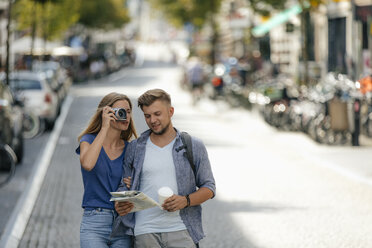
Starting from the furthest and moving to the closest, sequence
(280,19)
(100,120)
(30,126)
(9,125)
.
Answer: (280,19)
(30,126)
(9,125)
(100,120)

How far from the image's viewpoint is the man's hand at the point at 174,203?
4621 millimetres

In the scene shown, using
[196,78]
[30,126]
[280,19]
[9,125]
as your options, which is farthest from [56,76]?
[9,125]

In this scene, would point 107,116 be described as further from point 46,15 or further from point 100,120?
point 46,15

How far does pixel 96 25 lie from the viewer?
89.1 m

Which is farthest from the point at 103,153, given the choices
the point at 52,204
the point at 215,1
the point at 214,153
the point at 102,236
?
the point at 215,1

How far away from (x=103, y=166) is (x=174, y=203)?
1.90ft

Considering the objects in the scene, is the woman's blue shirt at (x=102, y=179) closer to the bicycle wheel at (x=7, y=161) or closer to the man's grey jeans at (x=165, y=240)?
the man's grey jeans at (x=165, y=240)

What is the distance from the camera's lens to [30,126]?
2248 cm

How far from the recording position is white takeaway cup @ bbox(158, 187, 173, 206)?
4.55m

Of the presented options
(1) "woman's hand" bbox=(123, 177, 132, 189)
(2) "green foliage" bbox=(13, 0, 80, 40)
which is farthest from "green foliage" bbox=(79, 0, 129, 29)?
(1) "woman's hand" bbox=(123, 177, 132, 189)

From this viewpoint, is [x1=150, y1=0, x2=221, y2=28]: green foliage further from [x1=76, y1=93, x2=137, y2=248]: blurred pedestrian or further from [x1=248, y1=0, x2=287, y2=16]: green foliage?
[x1=76, y1=93, x2=137, y2=248]: blurred pedestrian

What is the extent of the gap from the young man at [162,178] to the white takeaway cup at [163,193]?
0.12 m

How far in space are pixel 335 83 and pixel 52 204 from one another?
9.30m

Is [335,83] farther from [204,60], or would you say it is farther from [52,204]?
[204,60]
